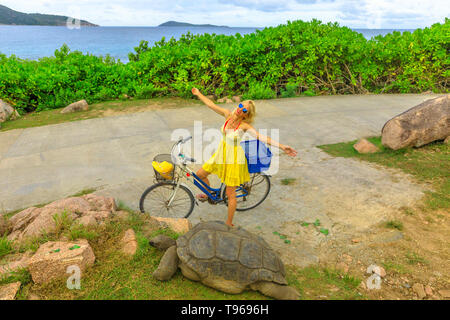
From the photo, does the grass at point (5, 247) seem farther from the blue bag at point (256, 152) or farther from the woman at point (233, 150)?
the blue bag at point (256, 152)

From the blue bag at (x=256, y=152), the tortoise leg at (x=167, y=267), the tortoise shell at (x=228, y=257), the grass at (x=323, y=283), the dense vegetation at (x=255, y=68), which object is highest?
the dense vegetation at (x=255, y=68)

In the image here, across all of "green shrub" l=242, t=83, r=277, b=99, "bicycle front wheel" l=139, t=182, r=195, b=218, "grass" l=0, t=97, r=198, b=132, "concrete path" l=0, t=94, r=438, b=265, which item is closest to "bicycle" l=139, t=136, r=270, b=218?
"bicycle front wheel" l=139, t=182, r=195, b=218

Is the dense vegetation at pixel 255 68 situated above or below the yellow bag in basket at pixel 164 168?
above

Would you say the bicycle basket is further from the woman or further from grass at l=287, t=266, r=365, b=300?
grass at l=287, t=266, r=365, b=300

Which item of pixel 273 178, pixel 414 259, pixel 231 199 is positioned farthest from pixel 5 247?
pixel 414 259

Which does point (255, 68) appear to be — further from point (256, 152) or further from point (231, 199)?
point (231, 199)

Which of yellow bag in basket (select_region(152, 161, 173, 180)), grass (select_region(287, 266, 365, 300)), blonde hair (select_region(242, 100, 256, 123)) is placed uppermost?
blonde hair (select_region(242, 100, 256, 123))

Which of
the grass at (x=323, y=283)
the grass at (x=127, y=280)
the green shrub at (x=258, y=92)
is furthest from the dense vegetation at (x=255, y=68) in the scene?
the grass at (x=323, y=283)

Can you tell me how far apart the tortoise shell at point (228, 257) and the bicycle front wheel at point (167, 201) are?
124cm

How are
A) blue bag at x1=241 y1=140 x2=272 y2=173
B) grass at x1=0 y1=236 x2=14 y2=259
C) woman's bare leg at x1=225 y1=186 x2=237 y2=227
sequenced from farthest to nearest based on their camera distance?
woman's bare leg at x1=225 y1=186 x2=237 y2=227, blue bag at x1=241 y1=140 x2=272 y2=173, grass at x1=0 y1=236 x2=14 y2=259

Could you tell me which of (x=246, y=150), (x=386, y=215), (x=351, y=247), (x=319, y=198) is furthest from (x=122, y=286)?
(x=386, y=215)

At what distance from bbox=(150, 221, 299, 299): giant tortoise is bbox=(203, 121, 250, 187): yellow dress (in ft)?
A: 3.42

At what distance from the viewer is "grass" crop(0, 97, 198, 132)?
27.1 ft

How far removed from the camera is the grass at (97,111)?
27.1ft
